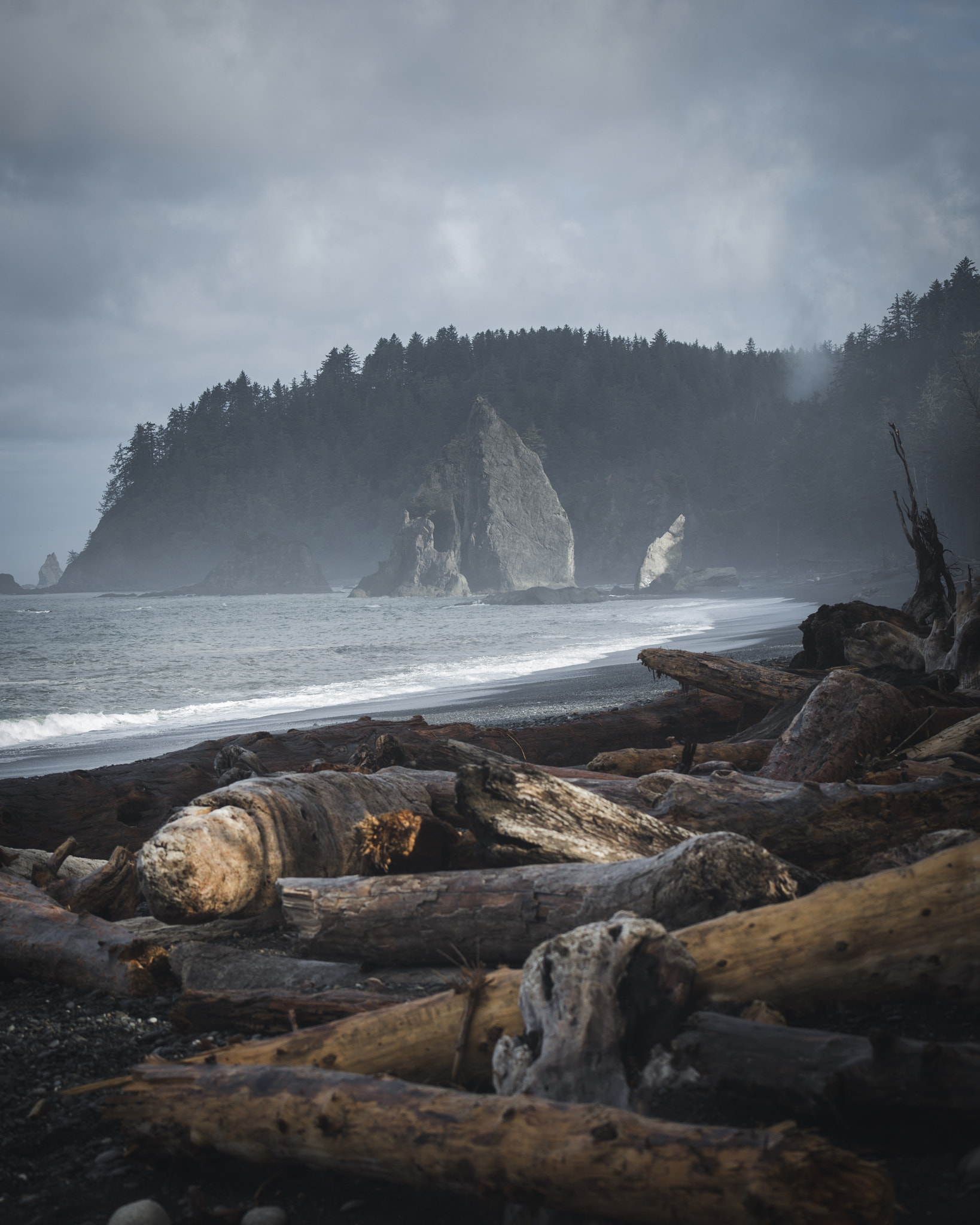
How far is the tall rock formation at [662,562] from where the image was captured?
256ft

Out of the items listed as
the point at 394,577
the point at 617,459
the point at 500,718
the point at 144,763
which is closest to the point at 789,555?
the point at 617,459

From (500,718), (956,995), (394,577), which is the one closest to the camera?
(956,995)

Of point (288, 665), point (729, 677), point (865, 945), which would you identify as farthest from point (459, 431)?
point (865, 945)

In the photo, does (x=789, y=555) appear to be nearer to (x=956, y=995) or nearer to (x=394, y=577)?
(x=394, y=577)

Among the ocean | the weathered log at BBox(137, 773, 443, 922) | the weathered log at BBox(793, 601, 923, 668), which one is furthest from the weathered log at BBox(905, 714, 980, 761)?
the ocean

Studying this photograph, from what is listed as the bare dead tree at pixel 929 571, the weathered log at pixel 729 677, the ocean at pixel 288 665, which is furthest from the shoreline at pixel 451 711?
the bare dead tree at pixel 929 571

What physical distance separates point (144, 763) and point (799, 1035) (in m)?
6.36

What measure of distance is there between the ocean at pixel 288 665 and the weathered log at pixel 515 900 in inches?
328

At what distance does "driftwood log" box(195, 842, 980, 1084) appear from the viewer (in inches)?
83.4

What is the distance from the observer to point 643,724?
7547 mm

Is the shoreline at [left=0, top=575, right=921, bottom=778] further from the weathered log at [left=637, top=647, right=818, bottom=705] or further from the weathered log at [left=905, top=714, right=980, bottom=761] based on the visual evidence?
the weathered log at [left=905, top=714, right=980, bottom=761]

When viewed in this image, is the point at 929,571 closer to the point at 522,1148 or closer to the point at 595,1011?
the point at 595,1011

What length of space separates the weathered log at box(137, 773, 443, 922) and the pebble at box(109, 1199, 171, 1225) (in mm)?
1477

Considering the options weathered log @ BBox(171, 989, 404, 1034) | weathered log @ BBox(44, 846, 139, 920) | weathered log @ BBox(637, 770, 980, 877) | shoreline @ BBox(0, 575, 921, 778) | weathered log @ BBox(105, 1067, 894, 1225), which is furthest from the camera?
shoreline @ BBox(0, 575, 921, 778)
